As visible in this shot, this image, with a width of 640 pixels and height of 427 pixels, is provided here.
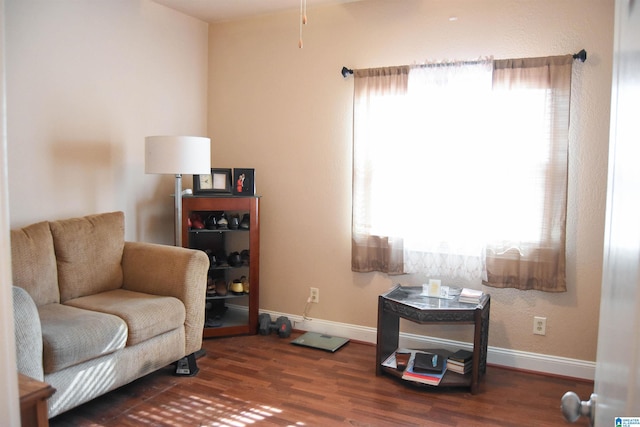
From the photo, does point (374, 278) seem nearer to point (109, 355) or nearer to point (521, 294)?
point (521, 294)

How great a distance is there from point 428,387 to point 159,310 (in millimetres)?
1661

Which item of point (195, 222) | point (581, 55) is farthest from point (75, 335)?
point (581, 55)

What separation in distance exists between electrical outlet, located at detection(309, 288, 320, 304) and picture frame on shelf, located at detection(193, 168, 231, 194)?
1.02m

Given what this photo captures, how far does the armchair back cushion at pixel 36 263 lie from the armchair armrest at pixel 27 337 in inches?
21.1

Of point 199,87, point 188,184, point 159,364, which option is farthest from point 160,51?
point 159,364

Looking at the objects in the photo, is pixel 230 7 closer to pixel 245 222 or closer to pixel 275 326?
pixel 245 222

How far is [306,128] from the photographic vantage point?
4004mm

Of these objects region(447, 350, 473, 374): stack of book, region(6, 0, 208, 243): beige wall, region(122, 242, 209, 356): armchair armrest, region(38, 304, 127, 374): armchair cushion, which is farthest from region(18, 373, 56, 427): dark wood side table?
region(447, 350, 473, 374): stack of book

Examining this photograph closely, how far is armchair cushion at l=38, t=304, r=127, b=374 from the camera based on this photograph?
7.83 feet

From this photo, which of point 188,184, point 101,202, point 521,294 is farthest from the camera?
point 188,184

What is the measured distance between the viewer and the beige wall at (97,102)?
3.08 m

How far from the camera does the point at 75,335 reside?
2.48 meters

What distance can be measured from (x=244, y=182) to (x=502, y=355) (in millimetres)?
2236

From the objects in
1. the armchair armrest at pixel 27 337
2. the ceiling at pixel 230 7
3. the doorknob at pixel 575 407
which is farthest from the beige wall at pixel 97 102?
the doorknob at pixel 575 407
